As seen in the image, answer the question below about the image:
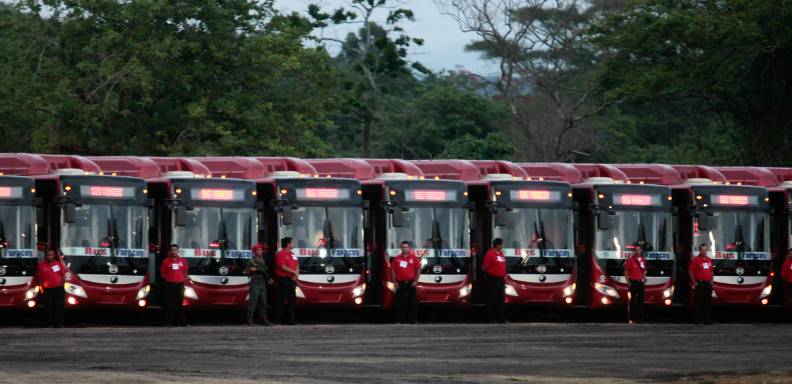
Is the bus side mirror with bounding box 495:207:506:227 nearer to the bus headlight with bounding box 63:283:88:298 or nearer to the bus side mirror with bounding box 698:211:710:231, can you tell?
the bus side mirror with bounding box 698:211:710:231

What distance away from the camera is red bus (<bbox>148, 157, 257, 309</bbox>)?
32469 mm

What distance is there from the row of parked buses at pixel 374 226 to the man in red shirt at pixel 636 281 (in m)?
0.82

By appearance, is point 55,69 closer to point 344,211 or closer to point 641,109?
point 344,211

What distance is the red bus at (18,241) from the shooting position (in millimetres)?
30688

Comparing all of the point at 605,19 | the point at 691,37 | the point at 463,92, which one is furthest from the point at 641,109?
the point at 691,37

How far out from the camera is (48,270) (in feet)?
100

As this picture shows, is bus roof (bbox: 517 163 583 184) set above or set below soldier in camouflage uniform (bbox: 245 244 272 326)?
above

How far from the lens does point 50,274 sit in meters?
30.5

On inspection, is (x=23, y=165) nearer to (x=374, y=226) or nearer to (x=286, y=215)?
(x=286, y=215)

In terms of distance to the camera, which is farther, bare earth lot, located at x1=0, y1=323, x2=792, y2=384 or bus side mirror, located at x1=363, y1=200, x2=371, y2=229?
bus side mirror, located at x1=363, y1=200, x2=371, y2=229

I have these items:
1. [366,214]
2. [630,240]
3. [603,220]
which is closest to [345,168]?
[366,214]

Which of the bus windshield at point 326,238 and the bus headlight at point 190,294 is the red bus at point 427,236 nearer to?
the bus windshield at point 326,238

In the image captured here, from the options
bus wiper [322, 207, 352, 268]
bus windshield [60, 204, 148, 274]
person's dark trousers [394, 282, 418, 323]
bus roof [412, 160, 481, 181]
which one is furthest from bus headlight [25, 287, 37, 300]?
bus roof [412, 160, 481, 181]

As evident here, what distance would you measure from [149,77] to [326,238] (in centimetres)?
1826
